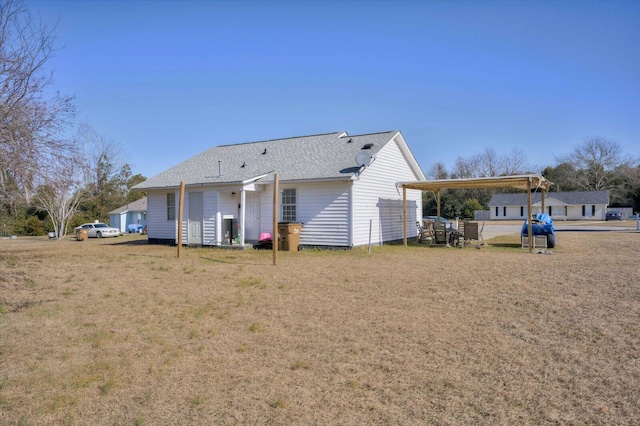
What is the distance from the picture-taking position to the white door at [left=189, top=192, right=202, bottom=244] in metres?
18.5

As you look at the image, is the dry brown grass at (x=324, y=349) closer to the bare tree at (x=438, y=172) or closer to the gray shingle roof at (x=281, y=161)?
the gray shingle roof at (x=281, y=161)

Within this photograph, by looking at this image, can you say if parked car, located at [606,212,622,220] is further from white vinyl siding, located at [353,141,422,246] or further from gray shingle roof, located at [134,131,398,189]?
gray shingle roof, located at [134,131,398,189]

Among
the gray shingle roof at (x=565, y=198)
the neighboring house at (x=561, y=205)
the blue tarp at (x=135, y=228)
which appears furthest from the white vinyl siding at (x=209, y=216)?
the gray shingle roof at (x=565, y=198)

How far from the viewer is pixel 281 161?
19.6m

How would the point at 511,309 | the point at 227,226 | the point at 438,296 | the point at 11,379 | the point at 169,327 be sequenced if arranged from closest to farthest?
the point at 11,379 < the point at 169,327 < the point at 511,309 < the point at 438,296 < the point at 227,226

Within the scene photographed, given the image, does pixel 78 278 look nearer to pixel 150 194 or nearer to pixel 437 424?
pixel 437 424

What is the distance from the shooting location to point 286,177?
17359mm

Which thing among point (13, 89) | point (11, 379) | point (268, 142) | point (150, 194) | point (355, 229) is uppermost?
point (268, 142)

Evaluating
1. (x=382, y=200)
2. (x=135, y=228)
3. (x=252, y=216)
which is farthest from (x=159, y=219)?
(x=135, y=228)

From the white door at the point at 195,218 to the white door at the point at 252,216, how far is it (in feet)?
6.59

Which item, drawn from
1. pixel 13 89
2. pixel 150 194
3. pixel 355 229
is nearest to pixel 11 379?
pixel 13 89

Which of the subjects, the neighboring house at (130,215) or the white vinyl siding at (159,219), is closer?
the white vinyl siding at (159,219)

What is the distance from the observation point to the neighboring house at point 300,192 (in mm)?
16547

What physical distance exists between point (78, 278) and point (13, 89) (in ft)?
14.5
